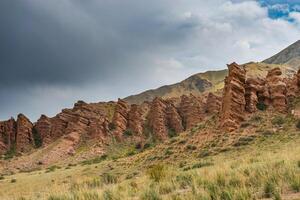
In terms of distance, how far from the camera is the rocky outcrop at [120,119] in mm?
114250

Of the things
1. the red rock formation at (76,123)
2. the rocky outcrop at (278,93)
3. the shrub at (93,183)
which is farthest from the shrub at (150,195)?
the red rock formation at (76,123)

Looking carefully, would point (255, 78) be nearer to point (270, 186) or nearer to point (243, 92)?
point (243, 92)

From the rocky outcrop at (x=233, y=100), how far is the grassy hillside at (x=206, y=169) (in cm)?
122

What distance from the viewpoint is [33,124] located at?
450 ft

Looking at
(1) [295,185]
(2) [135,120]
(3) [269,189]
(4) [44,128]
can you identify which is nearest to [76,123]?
(2) [135,120]

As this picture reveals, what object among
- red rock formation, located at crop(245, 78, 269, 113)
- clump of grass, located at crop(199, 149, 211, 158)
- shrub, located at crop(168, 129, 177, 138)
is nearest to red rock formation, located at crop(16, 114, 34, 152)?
shrub, located at crop(168, 129, 177, 138)

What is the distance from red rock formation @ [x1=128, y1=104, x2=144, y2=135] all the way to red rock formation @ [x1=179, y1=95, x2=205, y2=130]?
13.3 m

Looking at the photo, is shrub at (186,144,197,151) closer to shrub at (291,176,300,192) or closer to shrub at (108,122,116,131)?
shrub at (291,176,300,192)

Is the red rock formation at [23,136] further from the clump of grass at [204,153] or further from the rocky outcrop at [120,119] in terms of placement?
the clump of grass at [204,153]

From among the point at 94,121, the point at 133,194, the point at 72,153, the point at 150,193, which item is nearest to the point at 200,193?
the point at 150,193

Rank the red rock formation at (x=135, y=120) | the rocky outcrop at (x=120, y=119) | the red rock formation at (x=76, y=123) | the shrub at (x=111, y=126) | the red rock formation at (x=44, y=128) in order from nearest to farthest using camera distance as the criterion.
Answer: the red rock formation at (x=76, y=123), the rocky outcrop at (x=120, y=119), the shrub at (x=111, y=126), the red rock formation at (x=135, y=120), the red rock formation at (x=44, y=128)

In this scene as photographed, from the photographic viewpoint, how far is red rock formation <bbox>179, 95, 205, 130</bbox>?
396 feet

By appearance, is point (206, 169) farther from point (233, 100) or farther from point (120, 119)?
point (120, 119)

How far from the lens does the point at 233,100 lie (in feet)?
164
